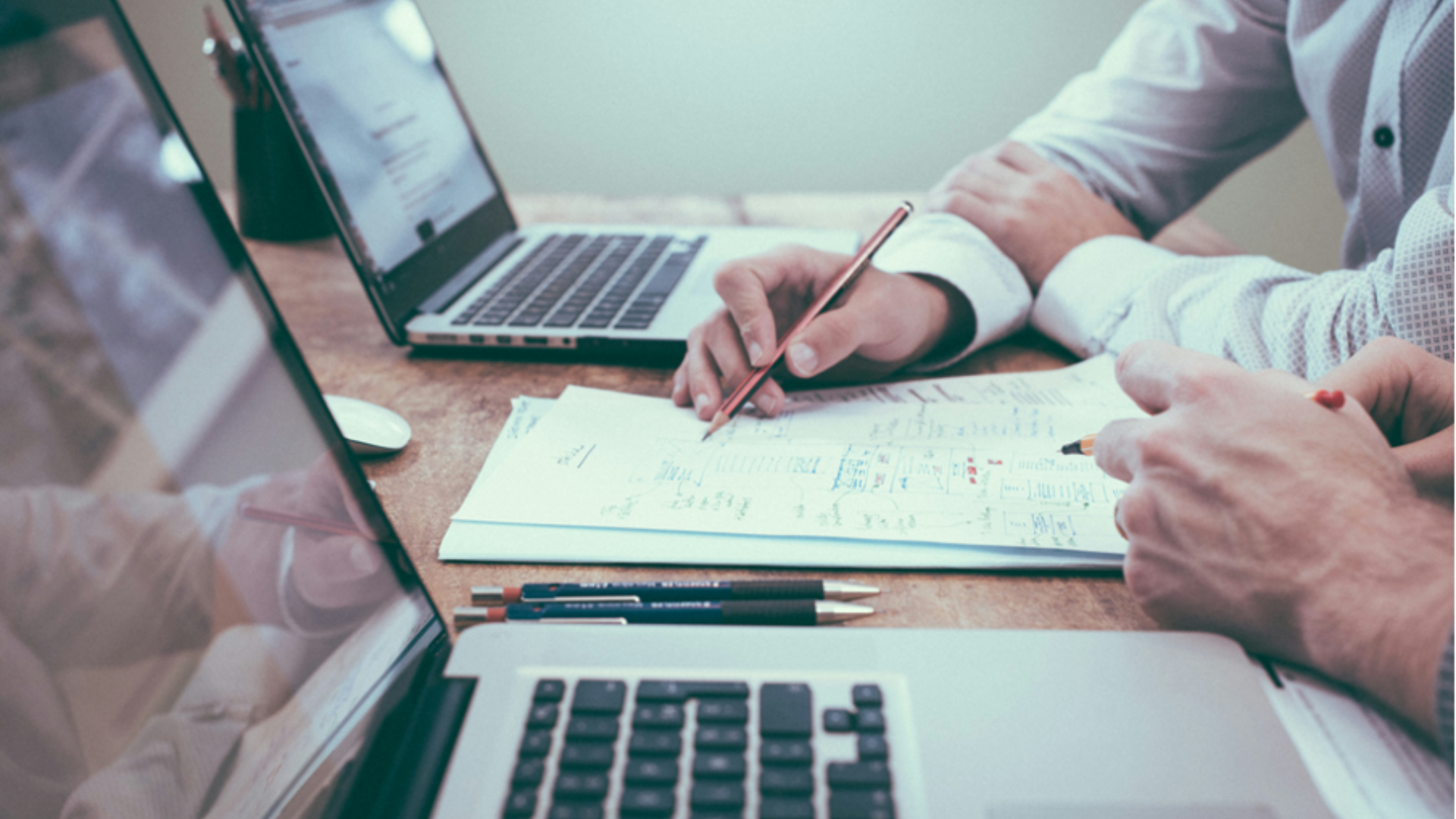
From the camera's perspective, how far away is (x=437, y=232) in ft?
2.44

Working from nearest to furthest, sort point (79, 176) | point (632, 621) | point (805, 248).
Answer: point (79, 176)
point (632, 621)
point (805, 248)

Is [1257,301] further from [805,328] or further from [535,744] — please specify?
[535,744]

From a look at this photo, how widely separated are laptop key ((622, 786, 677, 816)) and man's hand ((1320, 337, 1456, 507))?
1.19 ft

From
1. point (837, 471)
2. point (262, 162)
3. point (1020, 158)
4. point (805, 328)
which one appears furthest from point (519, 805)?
point (262, 162)

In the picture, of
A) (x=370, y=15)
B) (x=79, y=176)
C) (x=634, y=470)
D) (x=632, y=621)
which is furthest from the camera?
(x=370, y=15)

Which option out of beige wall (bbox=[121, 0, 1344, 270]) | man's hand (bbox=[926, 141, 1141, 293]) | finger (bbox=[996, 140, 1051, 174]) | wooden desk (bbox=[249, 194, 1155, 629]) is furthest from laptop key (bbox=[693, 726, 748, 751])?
beige wall (bbox=[121, 0, 1344, 270])

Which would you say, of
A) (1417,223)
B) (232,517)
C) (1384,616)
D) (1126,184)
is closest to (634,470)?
(232,517)

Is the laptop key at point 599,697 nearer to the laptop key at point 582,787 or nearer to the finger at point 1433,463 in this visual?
the laptop key at point 582,787

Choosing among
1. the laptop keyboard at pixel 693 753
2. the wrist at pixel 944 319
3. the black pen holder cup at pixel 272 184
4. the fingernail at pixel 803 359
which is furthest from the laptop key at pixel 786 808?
the black pen holder cup at pixel 272 184

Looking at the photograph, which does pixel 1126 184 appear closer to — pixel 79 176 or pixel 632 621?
pixel 632 621

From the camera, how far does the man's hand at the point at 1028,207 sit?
28.5 inches

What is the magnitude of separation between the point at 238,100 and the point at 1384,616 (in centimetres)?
105

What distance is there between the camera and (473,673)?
301 mm

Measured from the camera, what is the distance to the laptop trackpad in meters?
0.25
